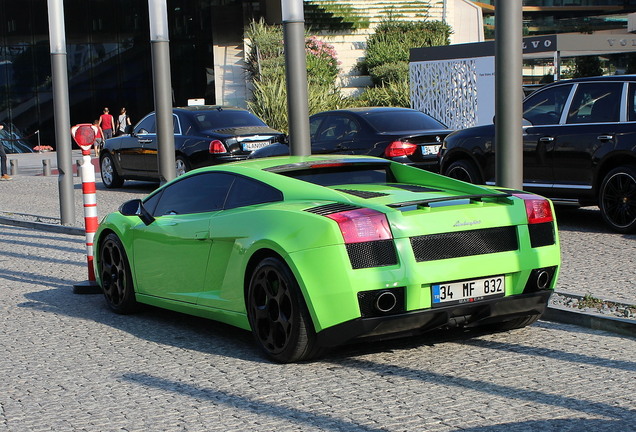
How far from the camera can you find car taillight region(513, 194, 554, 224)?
6.62 m

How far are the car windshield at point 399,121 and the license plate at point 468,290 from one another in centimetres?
969

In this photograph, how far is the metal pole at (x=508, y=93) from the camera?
29.1 feet

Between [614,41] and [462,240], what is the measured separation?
30792 mm

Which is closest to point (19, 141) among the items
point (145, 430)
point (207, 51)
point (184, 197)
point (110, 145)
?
point (207, 51)

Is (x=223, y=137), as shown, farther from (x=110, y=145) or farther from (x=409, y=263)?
(x=409, y=263)

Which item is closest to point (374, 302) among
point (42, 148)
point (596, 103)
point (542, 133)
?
point (596, 103)

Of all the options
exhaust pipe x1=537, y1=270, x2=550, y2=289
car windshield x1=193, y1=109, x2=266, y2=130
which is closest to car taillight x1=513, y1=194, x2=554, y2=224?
exhaust pipe x1=537, y1=270, x2=550, y2=289

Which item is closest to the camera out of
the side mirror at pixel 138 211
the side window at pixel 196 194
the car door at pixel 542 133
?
the side window at pixel 196 194

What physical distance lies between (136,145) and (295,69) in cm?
1061

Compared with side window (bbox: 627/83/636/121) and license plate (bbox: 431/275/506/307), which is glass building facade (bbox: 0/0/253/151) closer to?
side window (bbox: 627/83/636/121)

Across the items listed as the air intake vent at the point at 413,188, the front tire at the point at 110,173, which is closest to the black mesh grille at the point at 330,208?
the air intake vent at the point at 413,188

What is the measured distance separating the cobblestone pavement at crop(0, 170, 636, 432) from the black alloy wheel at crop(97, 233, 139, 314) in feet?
0.42

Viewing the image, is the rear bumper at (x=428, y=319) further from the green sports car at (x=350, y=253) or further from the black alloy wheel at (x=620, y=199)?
the black alloy wheel at (x=620, y=199)

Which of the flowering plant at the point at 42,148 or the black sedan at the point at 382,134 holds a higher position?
the black sedan at the point at 382,134
